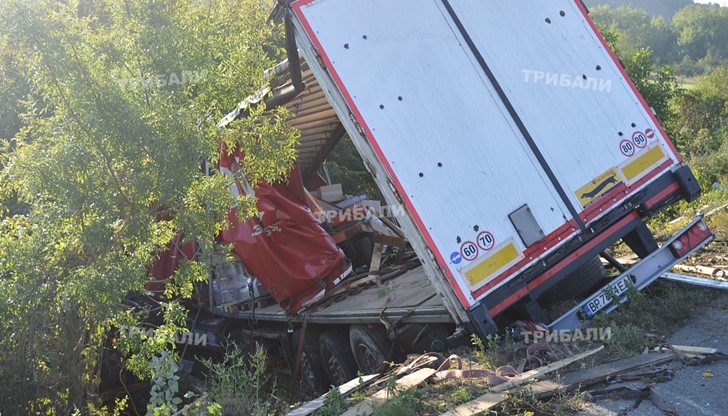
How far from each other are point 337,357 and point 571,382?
131 inches

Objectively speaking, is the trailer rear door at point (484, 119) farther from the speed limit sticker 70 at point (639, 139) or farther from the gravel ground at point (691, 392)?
the gravel ground at point (691, 392)

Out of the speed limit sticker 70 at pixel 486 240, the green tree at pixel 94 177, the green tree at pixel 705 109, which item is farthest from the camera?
the green tree at pixel 705 109

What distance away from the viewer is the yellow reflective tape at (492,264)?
6.17 meters

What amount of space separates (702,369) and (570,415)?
125 centimetres

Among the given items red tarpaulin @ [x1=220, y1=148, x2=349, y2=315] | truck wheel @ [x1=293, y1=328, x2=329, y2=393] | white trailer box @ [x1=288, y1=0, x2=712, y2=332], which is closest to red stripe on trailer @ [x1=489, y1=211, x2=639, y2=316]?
white trailer box @ [x1=288, y1=0, x2=712, y2=332]

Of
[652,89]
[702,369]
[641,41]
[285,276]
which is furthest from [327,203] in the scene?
[641,41]

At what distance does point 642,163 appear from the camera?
22.0 feet

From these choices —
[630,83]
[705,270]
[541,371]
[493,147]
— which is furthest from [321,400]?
[705,270]

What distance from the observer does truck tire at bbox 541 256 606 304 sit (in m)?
7.23

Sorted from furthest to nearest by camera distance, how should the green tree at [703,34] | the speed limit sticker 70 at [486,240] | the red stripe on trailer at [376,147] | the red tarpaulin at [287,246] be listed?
the green tree at [703,34] → the red tarpaulin at [287,246] → the speed limit sticker 70 at [486,240] → the red stripe on trailer at [376,147]

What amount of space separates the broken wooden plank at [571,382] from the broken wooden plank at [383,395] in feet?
1.74

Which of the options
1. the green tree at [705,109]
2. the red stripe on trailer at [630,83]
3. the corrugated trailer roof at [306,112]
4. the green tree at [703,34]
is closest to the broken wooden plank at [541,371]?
the red stripe on trailer at [630,83]

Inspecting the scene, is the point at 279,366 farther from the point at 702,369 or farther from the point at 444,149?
the point at 702,369

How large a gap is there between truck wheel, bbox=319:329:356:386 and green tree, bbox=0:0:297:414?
7.75 ft
